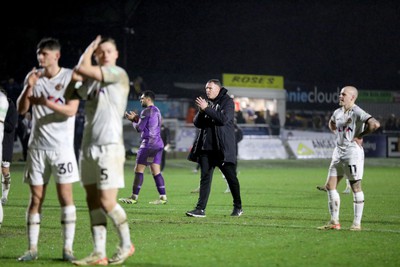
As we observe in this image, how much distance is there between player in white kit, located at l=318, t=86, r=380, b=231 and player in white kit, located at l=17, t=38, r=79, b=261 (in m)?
4.94

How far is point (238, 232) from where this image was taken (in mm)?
12477

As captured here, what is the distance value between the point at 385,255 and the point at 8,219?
718cm

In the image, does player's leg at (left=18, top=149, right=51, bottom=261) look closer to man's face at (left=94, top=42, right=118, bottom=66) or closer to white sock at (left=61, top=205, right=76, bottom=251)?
white sock at (left=61, top=205, right=76, bottom=251)

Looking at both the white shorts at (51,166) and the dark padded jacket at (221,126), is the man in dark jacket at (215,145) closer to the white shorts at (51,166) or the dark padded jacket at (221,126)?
the dark padded jacket at (221,126)

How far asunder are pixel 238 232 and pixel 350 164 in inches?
84.9

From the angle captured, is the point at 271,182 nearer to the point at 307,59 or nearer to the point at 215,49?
the point at 215,49

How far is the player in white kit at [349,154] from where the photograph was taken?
507 inches

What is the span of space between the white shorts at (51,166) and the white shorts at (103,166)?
0.37 metres

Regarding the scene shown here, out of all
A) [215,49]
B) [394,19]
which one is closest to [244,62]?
[215,49]

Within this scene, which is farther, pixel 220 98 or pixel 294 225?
pixel 220 98

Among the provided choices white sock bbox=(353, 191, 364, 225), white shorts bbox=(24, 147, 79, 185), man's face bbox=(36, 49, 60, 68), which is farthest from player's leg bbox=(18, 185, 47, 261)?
white sock bbox=(353, 191, 364, 225)

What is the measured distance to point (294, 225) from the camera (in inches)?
534

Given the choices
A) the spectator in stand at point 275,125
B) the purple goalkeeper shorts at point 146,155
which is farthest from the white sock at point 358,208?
the spectator in stand at point 275,125

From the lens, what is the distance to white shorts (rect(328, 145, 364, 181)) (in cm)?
1288
